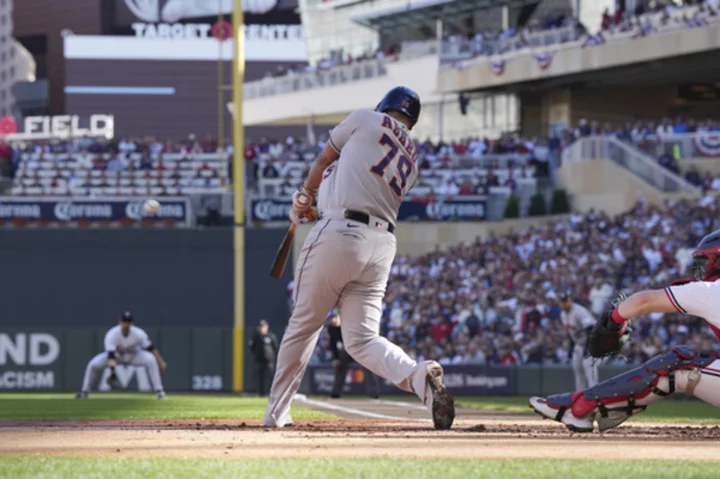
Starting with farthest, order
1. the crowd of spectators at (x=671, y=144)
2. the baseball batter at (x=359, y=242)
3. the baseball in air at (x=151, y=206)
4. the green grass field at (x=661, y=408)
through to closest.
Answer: the baseball in air at (x=151, y=206)
the crowd of spectators at (x=671, y=144)
the green grass field at (x=661, y=408)
the baseball batter at (x=359, y=242)

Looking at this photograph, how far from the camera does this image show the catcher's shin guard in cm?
829

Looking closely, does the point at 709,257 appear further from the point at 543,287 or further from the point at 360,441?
the point at 543,287

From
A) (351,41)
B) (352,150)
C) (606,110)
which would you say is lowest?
(352,150)

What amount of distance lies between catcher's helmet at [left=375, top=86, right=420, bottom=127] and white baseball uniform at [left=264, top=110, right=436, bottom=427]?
214 mm

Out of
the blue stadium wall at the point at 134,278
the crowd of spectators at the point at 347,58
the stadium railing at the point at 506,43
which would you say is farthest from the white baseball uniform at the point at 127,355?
the crowd of spectators at the point at 347,58

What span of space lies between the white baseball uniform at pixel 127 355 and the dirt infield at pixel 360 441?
11591mm

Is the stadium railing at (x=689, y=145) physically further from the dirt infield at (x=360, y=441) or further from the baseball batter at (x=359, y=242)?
the baseball batter at (x=359, y=242)

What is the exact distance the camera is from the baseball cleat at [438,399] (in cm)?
860

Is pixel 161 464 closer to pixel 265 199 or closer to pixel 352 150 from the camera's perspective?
pixel 352 150

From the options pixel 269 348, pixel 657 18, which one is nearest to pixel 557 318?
pixel 269 348

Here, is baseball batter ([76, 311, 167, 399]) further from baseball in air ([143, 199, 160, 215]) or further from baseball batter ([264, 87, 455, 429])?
baseball batter ([264, 87, 455, 429])

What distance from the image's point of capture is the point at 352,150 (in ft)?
29.3

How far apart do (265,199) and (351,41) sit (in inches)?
1089

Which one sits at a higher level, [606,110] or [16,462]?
[606,110]
